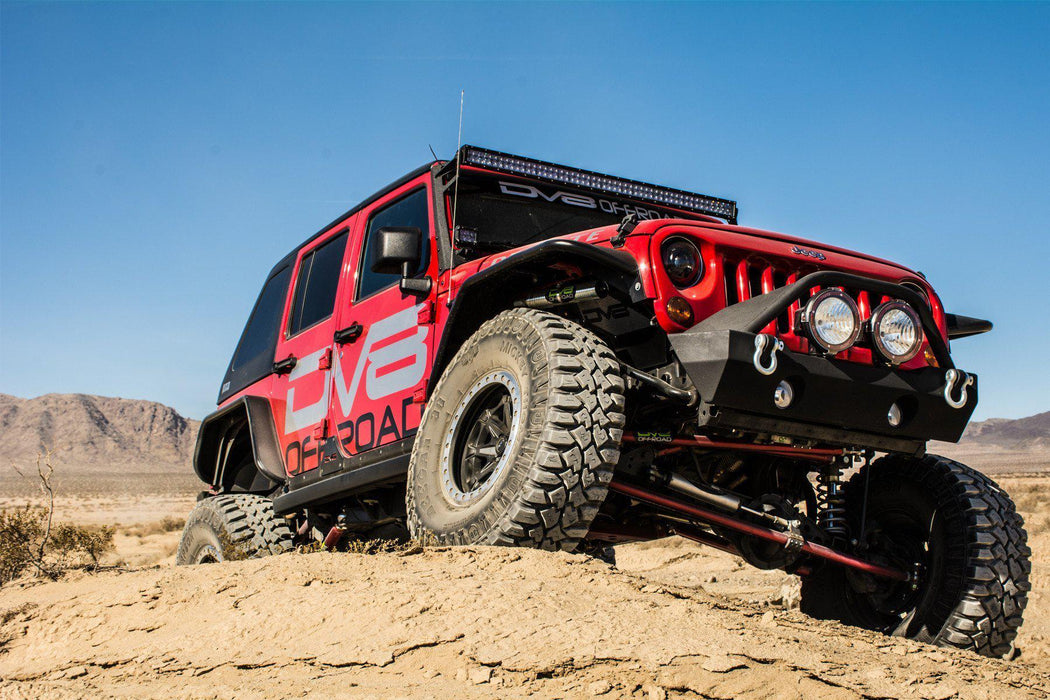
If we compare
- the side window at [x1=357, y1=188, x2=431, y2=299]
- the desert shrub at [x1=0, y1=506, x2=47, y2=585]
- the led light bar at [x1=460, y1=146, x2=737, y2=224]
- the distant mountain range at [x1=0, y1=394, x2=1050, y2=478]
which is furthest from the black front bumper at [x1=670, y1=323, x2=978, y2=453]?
the distant mountain range at [x1=0, y1=394, x2=1050, y2=478]

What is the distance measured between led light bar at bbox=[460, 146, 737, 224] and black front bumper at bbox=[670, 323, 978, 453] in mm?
1890

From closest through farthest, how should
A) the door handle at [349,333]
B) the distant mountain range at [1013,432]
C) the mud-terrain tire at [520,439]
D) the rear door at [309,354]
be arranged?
the mud-terrain tire at [520,439] < the door handle at [349,333] < the rear door at [309,354] < the distant mountain range at [1013,432]

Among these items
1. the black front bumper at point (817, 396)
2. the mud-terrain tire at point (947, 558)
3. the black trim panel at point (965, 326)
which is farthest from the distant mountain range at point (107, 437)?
the black front bumper at point (817, 396)

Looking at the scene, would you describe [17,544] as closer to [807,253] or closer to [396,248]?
[396,248]

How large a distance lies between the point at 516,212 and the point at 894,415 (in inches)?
91.5

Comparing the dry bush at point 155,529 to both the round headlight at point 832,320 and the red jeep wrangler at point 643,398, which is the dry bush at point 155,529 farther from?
the round headlight at point 832,320

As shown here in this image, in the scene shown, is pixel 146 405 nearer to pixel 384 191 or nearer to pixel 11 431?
pixel 11 431

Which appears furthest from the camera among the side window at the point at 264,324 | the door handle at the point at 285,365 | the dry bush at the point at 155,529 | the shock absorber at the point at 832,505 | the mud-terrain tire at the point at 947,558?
the dry bush at the point at 155,529

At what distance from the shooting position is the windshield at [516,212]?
4848 mm

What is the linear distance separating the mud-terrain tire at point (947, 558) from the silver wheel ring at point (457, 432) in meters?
2.01

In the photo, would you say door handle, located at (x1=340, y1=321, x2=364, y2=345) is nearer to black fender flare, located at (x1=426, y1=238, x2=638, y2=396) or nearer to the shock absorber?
black fender flare, located at (x1=426, y1=238, x2=638, y2=396)

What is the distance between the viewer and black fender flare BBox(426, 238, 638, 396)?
3.47 metres

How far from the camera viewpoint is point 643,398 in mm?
3703

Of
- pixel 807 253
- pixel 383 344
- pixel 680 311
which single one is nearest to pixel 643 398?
pixel 680 311
